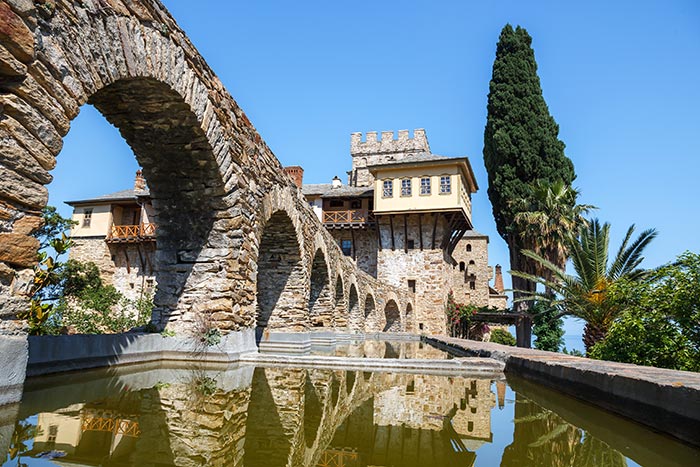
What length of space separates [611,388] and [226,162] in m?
4.99

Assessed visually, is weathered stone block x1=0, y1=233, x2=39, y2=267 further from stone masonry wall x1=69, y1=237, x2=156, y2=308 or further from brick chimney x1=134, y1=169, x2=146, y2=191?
brick chimney x1=134, y1=169, x2=146, y2=191

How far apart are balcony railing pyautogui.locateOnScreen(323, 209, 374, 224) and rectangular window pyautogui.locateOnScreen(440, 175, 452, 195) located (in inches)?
179

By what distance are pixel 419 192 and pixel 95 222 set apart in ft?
59.1

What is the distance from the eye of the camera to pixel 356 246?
2867cm

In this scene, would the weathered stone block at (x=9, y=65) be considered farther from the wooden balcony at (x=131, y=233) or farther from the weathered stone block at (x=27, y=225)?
the wooden balcony at (x=131, y=233)

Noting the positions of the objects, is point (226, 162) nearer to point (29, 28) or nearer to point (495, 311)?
point (29, 28)

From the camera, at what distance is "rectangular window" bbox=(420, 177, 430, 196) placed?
25.5 meters

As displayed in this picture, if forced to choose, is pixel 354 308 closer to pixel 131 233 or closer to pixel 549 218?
pixel 549 218

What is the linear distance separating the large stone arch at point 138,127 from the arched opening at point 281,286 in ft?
10.0

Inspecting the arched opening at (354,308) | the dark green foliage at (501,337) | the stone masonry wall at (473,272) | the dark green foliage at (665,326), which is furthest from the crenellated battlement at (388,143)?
the dark green foliage at (665,326)

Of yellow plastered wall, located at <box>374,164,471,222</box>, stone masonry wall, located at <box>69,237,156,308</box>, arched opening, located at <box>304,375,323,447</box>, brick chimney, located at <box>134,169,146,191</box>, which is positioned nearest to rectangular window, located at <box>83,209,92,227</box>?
stone masonry wall, located at <box>69,237,156,308</box>

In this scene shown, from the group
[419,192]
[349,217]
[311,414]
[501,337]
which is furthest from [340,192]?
[311,414]

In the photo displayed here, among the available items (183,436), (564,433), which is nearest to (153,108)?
(183,436)

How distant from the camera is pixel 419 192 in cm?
2569
